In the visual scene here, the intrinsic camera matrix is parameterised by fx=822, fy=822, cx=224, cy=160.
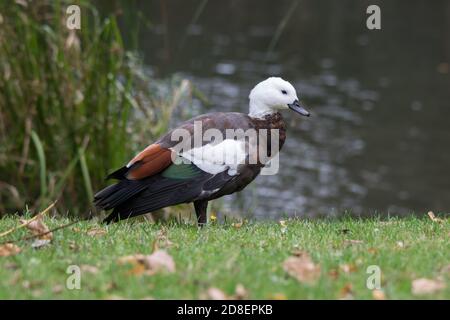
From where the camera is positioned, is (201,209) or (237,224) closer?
(237,224)

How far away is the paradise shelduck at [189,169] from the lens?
19.5 ft

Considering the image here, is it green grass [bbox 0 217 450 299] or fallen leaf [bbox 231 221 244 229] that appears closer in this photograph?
green grass [bbox 0 217 450 299]

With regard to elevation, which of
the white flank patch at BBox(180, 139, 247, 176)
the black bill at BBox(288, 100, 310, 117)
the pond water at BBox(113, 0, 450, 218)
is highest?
the black bill at BBox(288, 100, 310, 117)

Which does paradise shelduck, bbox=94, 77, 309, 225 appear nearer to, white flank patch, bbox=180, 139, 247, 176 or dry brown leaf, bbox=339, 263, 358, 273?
white flank patch, bbox=180, 139, 247, 176

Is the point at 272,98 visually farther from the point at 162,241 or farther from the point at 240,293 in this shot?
the point at 240,293

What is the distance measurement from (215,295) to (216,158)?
83.7 inches

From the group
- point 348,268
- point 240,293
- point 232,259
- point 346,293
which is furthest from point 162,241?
point 346,293

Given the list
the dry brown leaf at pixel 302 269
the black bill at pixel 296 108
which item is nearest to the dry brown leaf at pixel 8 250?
the dry brown leaf at pixel 302 269

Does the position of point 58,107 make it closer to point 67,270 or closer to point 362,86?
point 67,270

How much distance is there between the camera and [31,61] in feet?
27.5

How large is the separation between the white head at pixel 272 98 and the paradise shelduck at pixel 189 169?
0.32 metres

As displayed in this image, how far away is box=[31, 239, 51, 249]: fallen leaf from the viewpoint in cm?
477

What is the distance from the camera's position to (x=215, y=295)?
3979 millimetres

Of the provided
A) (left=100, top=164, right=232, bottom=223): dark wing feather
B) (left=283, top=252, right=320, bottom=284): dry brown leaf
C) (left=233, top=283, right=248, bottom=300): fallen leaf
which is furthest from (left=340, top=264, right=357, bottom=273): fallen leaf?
(left=100, top=164, right=232, bottom=223): dark wing feather
